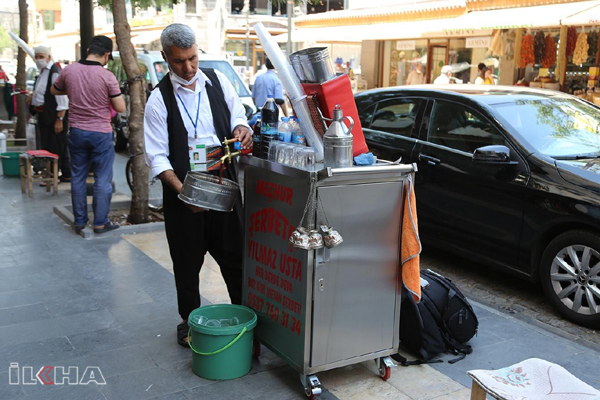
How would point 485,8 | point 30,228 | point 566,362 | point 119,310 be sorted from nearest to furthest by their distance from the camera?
point 566,362, point 119,310, point 30,228, point 485,8

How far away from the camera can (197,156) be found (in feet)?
11.8

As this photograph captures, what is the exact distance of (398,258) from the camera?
3.39 meters

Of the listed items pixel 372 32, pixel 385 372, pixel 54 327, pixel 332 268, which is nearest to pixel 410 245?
pixel 332 268

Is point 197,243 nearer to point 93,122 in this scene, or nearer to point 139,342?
point 139,342

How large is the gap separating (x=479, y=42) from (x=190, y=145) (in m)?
13.8

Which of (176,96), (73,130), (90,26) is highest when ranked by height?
(90,26)

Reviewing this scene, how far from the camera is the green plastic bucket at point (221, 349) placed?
3.33 metres

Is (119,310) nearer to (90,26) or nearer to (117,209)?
(117,209)

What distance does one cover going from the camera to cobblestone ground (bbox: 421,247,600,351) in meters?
4.47

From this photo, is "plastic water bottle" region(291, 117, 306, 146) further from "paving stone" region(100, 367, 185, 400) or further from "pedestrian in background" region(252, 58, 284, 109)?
"pedestrian in background" region(252, 58, 284, 109)

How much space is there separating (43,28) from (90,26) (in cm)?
5547

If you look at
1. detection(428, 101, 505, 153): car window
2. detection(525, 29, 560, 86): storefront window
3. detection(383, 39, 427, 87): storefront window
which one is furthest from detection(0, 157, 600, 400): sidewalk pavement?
detection(383, 39, 427, 87): storefront window

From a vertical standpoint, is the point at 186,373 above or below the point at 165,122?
below

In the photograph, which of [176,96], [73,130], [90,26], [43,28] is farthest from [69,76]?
[43,28]
